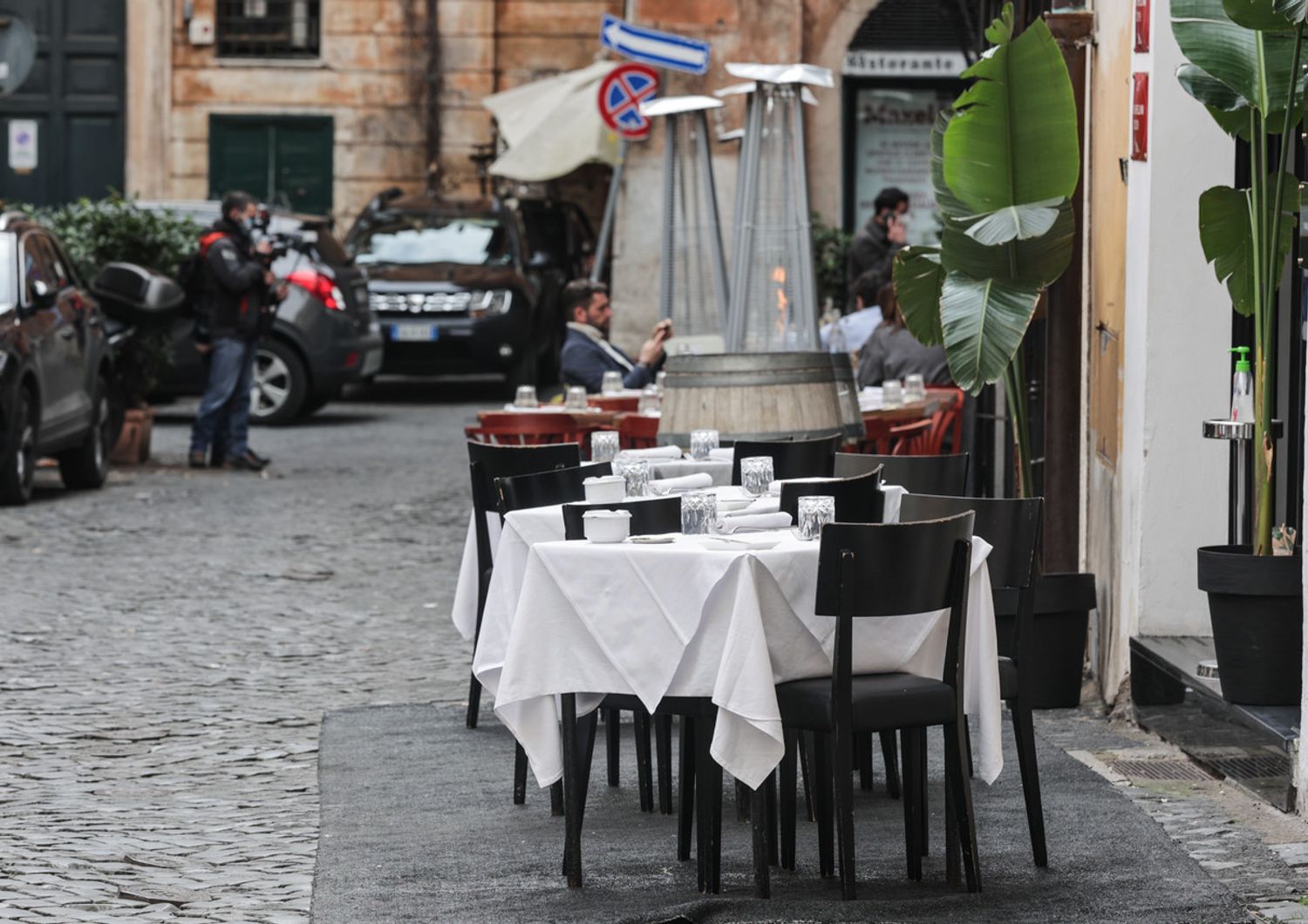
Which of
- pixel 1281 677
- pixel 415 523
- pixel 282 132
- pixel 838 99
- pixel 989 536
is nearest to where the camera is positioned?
pixel 989 536

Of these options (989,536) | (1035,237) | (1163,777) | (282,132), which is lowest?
(1163,777)

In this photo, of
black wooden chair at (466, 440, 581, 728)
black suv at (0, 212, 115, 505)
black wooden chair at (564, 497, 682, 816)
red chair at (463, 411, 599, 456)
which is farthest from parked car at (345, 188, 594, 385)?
black wooden chair at (564, 497, 682, 816)

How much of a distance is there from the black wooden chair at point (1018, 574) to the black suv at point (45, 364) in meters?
8.84

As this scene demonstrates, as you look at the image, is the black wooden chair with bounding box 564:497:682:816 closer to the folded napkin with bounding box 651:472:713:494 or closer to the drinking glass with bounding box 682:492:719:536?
the drinking glass with bounding box 682:492:719:536

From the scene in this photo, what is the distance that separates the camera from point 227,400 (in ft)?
56.1

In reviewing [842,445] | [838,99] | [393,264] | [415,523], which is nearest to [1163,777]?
[842,445]

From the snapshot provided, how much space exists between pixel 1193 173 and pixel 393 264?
15129mm

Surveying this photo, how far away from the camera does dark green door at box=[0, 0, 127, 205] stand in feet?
98.5

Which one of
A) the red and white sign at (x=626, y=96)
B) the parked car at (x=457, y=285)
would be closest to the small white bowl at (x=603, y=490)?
the red and white sign at (x=626, y=96)

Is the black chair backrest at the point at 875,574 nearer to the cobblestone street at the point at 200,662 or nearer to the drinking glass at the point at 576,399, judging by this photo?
the cobblestone street at the point at 200,662

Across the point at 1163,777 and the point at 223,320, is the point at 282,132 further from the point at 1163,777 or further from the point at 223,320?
the point at 1163,777

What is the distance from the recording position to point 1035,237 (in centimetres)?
860

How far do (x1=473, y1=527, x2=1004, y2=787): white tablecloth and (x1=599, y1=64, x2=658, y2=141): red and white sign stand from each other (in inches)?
553

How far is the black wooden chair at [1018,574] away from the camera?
634cm
